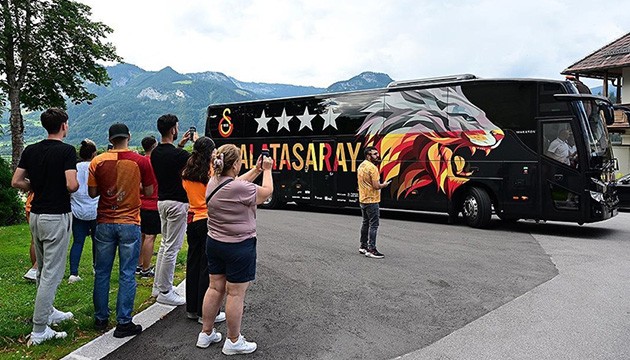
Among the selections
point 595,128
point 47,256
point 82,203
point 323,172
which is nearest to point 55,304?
point 47,256

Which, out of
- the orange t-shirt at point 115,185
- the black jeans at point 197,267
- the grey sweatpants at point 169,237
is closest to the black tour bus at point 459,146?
the grey sweatpants at point 169,237

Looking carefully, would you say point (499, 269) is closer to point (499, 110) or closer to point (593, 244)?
point (593, 244)

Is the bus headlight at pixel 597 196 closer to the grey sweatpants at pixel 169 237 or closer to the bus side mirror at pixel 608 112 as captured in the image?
the bus side mirror at pixel 608 112

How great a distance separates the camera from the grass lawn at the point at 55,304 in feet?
15.0

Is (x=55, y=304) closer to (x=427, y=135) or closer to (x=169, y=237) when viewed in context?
(x=169, y=237)

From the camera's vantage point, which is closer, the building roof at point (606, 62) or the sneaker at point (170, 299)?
the sneaker at point (170, 299)

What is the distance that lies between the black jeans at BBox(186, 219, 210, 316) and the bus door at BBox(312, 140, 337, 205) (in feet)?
35.7

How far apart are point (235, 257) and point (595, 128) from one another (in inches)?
410

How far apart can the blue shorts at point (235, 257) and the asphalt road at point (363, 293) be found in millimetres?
710

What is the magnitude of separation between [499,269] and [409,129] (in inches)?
271

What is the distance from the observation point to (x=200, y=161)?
5.21 metres

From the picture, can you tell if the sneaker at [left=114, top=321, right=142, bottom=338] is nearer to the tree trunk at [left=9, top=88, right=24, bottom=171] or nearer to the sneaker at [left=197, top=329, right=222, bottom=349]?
the sneaker at [left=197, top=329, right=222, bottom=349]

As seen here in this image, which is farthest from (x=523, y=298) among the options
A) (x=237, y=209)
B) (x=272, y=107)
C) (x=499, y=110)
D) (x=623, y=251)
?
(x=272, y=107)

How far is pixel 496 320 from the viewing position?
5477 millimetres
